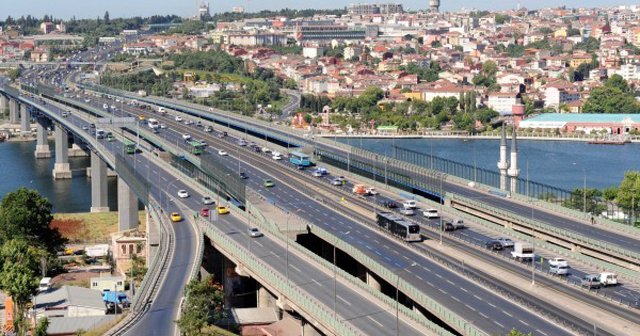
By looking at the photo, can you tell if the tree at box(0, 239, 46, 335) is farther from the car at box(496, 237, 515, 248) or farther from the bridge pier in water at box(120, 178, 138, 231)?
the bridge pier in water at box(120, 178, 138, 231)

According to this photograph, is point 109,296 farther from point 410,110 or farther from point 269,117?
point 410,110

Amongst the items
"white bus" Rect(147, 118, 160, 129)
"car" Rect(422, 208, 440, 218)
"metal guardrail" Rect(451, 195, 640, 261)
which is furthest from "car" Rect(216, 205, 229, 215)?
"white bus" Rect(147, 118, 160, 129)

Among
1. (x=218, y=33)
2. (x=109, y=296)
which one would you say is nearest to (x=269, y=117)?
(x=109, y=296)

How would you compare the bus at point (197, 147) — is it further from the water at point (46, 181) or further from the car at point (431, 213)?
the car at point (431, 213)

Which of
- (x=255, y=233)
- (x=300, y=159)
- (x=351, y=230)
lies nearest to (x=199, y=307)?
(x=255, y=233)

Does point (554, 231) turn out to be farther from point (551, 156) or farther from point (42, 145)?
point (42, 145)
